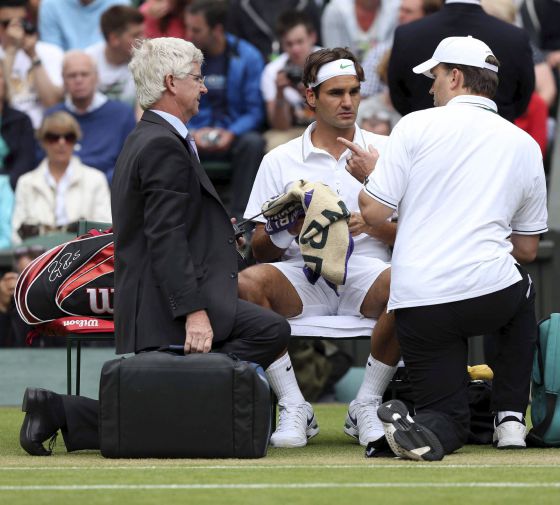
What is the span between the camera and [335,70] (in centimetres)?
710

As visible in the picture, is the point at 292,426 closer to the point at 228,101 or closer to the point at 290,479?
the point at 290,479

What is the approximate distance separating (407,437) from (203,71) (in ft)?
19.6

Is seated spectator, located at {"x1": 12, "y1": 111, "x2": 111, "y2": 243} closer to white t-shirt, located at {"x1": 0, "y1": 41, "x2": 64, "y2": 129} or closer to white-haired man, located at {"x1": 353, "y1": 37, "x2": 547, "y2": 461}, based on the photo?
white t-shirt, located at {"x1": 0, "y1": 41, "x2": 64, "y2": 129}

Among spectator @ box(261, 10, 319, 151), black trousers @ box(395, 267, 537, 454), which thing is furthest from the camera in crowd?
black trousers @ box(395, 267, 537, 454)

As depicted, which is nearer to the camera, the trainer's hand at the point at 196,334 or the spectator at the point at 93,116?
the trainer's hand at the point at 196,334

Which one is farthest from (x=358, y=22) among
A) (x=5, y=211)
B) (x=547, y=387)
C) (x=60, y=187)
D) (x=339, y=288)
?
(x=547, y=387)

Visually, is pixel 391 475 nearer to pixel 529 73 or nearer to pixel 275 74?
pixel 529 73

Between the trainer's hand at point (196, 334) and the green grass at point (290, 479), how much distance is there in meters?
0.48

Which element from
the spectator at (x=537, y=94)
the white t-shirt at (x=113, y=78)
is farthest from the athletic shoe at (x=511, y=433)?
the white t-shirt at (x=113, y=78)

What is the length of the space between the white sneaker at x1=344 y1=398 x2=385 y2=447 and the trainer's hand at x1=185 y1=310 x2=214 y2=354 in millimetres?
937

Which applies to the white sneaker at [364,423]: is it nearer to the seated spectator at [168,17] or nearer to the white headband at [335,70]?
the white headband at [335,70]

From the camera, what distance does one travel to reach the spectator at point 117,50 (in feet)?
39.2

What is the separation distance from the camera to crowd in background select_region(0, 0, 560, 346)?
35.0 feet

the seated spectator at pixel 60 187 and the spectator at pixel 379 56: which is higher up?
the spectator at pixel 379 56
